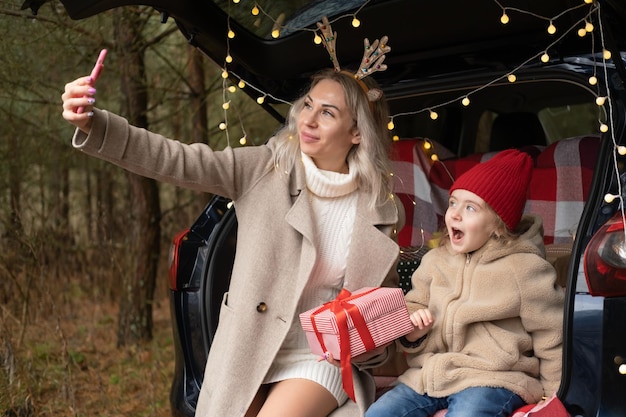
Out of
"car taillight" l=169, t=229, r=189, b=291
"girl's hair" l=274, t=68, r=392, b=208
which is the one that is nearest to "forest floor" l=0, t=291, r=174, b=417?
"car taillight" l=169, t=229, r=189, b=291

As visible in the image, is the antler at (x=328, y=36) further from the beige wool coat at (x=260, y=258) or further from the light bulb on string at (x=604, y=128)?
the light bulb on string at (x=604, y=128)

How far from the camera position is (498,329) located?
2270 millimetres

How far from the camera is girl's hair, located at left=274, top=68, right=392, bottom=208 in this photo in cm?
259

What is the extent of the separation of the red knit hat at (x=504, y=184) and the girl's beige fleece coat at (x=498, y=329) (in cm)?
9

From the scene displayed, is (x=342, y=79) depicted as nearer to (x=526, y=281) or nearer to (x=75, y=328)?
(x=526, y=281)

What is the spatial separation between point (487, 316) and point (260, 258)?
0.68m

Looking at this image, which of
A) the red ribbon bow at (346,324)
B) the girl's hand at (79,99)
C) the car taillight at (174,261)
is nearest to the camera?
the girl's hand at (79,99)

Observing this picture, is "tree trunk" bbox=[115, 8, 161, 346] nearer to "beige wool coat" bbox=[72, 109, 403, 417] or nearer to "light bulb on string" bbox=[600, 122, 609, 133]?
"beige wool coat" bbox=[72, 109, 403, 417]

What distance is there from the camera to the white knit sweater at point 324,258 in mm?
2506

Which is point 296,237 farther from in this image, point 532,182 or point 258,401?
point 532,182

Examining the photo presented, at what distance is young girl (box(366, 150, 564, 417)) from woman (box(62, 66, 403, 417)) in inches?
6.9

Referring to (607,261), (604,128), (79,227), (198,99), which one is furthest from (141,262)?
(607,261)

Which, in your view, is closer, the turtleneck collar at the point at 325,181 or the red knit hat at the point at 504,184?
the red knit hat at the point at 504,184

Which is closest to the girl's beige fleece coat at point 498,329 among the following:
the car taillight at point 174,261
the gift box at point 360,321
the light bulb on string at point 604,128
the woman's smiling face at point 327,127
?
the gift box at point 360,321
